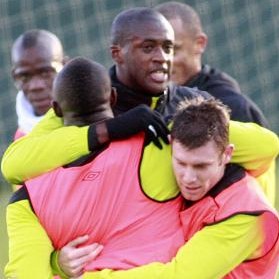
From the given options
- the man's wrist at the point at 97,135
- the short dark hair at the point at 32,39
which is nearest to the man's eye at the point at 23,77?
the short dark hair at the point at 32,39

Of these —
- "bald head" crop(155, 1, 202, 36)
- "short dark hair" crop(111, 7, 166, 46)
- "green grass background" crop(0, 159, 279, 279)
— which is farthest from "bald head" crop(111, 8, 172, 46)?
"green grass background" crop(0, 159, 279, 279)

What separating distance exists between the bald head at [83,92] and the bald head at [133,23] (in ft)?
1.31

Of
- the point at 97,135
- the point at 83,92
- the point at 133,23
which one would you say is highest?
the point at 133,23

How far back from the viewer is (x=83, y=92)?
3.92 m

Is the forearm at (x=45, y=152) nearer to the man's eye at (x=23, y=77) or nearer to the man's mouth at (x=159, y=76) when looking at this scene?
the man's mouth at (x=159, y=76)

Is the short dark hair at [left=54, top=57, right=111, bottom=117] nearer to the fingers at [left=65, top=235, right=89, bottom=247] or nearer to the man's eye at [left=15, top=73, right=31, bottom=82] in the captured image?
the fingers at [left=65, top=235, right=89, bottom=247]

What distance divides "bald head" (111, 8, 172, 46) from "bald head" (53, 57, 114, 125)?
400 mm

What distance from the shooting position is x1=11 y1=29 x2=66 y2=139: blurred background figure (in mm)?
5254

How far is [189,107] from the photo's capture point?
12.5 feet

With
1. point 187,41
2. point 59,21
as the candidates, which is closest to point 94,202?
point 187,41

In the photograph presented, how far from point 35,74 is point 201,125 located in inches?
64.9

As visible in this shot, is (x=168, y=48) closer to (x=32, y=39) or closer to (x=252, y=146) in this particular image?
(x=252, y=146)

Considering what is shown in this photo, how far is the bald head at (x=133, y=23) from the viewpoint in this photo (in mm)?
4312

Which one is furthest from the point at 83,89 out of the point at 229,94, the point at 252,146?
the point at 229,94
